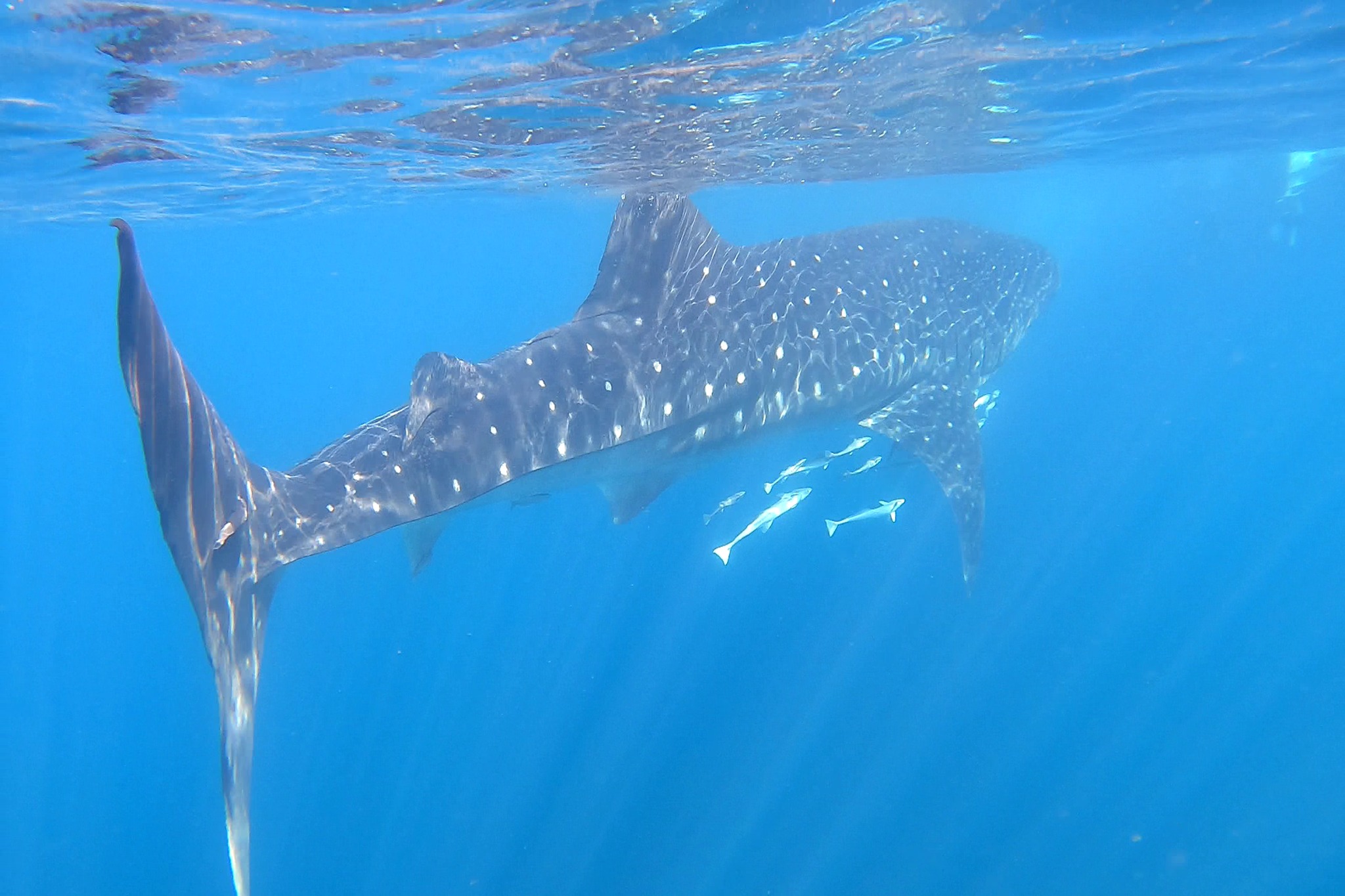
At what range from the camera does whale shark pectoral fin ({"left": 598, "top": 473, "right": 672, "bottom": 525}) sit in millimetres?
9406

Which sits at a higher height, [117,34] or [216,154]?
[117,34]

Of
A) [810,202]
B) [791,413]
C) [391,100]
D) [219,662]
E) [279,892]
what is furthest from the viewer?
[810,202]

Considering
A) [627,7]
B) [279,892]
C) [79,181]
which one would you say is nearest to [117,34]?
[627,7]

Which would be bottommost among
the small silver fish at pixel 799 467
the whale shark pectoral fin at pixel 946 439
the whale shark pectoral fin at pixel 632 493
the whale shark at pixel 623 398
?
the small silver fish at pixel 799 467

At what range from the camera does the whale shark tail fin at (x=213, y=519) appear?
469 centimetres

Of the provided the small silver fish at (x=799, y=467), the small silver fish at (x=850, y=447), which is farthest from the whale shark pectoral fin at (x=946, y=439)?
the small silver fish at (x=799, y=467)

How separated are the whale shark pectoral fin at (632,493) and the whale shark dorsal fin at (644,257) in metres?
2.04

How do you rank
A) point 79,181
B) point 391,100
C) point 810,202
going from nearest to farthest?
point 391,100
point 79,181
point 810,202

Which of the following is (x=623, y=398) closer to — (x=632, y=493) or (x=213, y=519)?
(x=632, y=493)

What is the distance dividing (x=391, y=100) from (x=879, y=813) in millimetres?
14361

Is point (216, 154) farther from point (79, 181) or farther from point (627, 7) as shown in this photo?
point (627, 7)

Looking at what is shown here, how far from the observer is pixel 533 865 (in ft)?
43.3

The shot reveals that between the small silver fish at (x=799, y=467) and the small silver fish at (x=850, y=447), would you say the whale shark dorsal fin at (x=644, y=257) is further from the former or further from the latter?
the small silver fish at (x=850, y=447)

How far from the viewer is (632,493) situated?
9.59 m
